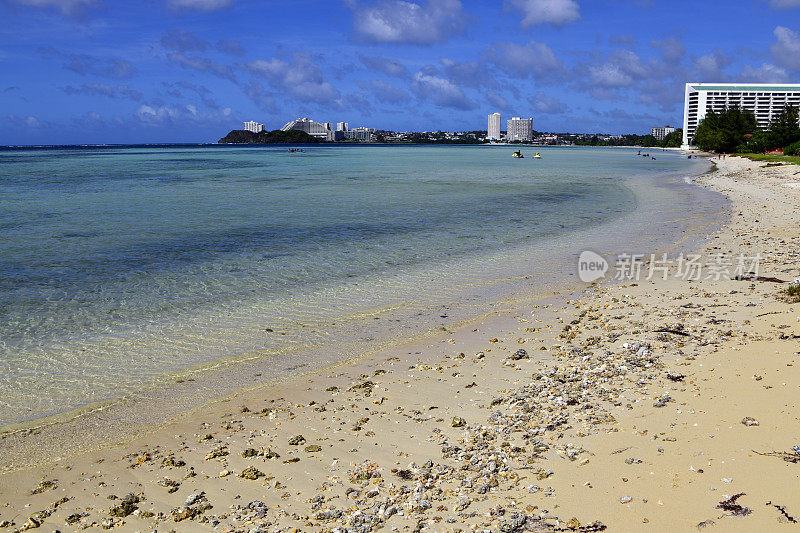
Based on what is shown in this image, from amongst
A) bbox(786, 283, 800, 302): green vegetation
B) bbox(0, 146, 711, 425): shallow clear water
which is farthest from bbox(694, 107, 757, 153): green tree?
bbox(786, 283, 800, 302): green vegetation

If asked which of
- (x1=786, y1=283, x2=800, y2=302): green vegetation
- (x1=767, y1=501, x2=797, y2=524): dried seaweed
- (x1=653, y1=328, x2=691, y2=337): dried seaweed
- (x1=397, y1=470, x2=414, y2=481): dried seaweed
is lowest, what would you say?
(x1=397, y1=470, x2=414, y2=481): dried seaweed

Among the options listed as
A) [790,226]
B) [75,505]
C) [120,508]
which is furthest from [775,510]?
[790,226]

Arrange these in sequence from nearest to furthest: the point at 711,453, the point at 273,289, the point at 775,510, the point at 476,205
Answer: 1. the point at 775,510
2. the point at 711,453
3. the point at 273,289
4. the point at 476,205

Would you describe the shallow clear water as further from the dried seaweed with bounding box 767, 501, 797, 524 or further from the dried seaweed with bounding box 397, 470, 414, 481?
the dried seaweed with bounding box 767, 501, 797, 524

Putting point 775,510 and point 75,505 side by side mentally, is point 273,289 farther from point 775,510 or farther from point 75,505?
point 775,510

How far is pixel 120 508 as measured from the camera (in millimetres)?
5914

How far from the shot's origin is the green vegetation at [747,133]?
9625cm

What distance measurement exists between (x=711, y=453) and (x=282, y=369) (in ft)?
22.4

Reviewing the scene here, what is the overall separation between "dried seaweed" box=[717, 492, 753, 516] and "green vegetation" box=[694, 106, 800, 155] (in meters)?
90.9

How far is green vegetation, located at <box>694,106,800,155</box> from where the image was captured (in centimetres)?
9625

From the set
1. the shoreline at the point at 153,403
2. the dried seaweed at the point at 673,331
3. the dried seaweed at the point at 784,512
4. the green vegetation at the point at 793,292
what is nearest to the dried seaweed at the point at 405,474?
the dried seaweed at the point at 784,512

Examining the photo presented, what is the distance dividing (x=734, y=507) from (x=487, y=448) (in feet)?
8.19

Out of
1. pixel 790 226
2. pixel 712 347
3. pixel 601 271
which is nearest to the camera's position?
pixel 712 347

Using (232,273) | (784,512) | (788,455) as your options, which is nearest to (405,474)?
(784,512)
